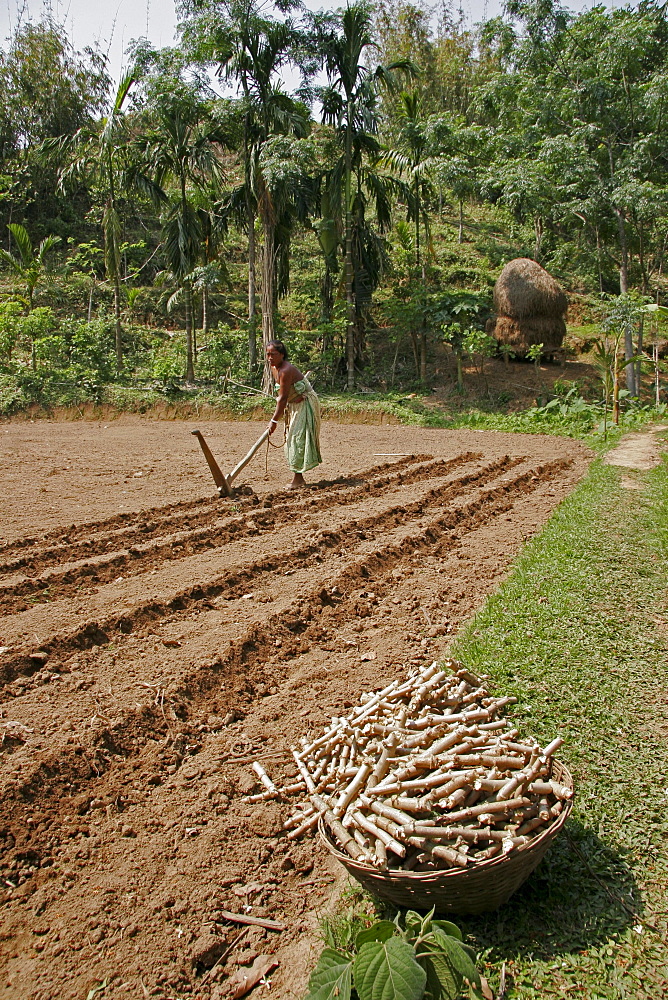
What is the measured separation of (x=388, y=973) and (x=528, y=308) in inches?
656

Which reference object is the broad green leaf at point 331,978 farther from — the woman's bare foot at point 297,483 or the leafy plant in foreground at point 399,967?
the woman's bare foot at point 297,483

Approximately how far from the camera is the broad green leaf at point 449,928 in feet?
6.79

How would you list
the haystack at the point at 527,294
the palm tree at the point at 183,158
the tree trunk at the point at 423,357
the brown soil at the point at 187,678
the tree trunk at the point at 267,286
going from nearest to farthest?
the brown soil at the point at 187,678 < the haystack at the point at 527,294 < the palm tree at the point at 183,158 < the tree trunk at the point at 423,357 < the tree trunk at the point at 267,286

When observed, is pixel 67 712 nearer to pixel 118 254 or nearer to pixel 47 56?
pixel 118 254

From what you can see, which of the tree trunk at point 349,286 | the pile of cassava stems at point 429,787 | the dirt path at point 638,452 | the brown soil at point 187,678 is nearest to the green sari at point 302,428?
the brown soil at point 187,678

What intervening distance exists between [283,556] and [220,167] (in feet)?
49.6

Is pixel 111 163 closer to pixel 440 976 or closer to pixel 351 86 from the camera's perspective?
pixel 351 86

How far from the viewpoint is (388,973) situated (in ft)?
6.26

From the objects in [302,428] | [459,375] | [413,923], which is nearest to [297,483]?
[302,428]

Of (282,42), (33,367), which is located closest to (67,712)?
(33,367)

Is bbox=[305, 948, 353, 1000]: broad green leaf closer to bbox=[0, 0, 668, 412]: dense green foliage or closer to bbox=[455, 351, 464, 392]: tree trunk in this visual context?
bbox=[0, 0, 668, 412]: dense green foliage

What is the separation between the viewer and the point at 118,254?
18719mm

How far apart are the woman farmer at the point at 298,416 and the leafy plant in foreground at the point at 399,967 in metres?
6.81

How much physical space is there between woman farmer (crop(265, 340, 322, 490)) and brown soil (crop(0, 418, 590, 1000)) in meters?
0.46
